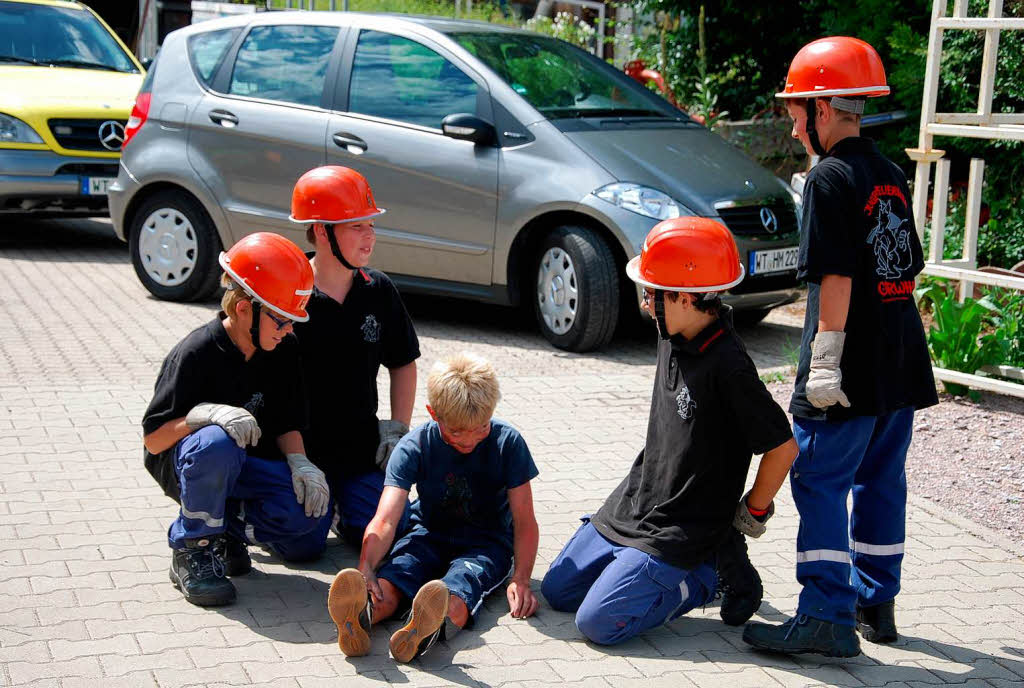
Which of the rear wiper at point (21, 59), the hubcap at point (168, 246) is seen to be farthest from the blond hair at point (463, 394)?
the rear wiper at point (21, 59)

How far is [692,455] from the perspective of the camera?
396cm

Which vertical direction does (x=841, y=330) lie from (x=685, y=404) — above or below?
above

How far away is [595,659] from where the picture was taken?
3947mm

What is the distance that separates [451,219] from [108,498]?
338 cm

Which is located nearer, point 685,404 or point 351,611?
point 351,611

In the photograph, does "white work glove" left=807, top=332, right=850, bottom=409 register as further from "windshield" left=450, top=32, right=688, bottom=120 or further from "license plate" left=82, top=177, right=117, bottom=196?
"license plate" left=82, top=177, right=117, bottom=196

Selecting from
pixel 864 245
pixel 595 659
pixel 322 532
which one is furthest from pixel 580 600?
pixel 864 245

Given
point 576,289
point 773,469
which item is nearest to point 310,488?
point 773,469

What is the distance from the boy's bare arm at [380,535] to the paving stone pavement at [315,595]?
20cm

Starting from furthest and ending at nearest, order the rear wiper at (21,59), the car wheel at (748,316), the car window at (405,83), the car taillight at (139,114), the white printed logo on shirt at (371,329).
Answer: the rear wiper at (21,59)
the car taillight at (139,114)
the car wheel at (748,316)
the car window at (405,83)
the white printed logo on shirt at (371,329)

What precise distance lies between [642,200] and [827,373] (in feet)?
12.5

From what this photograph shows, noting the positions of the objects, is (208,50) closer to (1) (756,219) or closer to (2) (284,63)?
(2) (284,63)

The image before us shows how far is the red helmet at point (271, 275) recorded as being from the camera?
4.14 meters

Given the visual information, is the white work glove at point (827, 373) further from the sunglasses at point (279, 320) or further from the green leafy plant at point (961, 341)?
the green leafy plant at point (961, 341)
